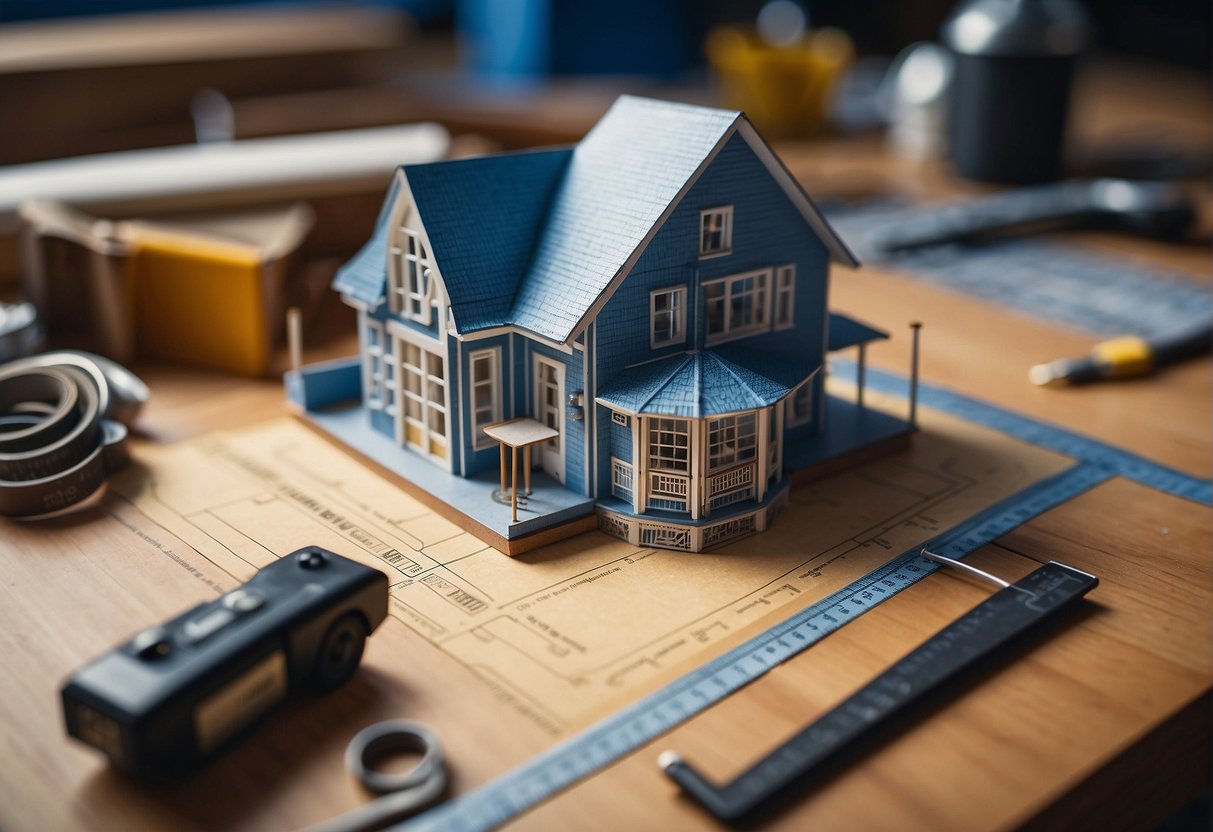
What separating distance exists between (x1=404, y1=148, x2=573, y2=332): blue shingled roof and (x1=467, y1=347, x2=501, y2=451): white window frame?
0.33ft

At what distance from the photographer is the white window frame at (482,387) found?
95.7 inches

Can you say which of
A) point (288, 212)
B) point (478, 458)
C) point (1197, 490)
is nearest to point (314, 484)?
point (478, 458)

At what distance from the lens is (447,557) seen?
2.27m

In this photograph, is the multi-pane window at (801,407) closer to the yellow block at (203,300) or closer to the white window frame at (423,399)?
the white window frame at (423,399)

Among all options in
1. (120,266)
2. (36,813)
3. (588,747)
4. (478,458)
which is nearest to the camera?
(36,813)

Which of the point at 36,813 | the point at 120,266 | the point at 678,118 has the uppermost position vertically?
the point at 678,118

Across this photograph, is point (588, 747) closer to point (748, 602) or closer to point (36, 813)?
point (748, 602)

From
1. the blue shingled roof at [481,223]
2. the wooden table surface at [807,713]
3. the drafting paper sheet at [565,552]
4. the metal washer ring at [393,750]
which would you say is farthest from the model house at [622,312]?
the metal washer ring at [393,750]

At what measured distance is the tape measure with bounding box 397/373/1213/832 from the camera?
5.41ft

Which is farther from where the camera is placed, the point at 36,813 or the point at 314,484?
the point at 314,484

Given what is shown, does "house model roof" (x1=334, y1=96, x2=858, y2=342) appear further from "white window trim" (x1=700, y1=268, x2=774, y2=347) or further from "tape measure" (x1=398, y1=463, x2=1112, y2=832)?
"tape measure" (x1=398, y1=463, x2=1112, y2=832)

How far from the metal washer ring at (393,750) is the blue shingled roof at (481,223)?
0.85 meters

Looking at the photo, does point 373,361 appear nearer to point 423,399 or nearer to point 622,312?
point 423,399

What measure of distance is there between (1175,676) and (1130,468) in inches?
33.8
